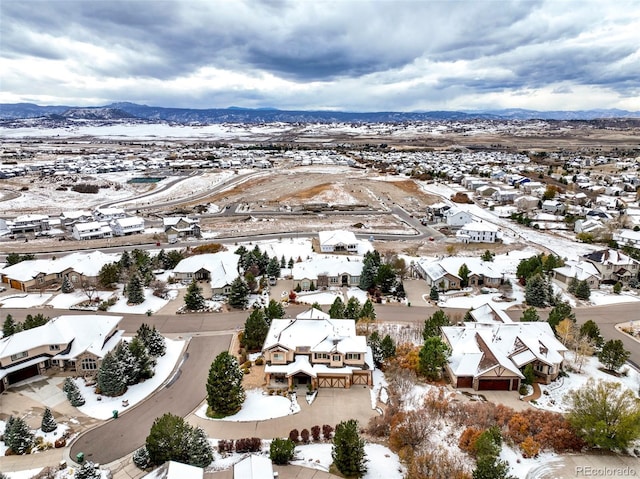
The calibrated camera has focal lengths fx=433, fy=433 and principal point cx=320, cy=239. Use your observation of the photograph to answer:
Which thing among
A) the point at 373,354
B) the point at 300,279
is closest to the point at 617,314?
the point at 373,354

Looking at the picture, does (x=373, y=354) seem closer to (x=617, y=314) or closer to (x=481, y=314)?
(x=481, y=314)

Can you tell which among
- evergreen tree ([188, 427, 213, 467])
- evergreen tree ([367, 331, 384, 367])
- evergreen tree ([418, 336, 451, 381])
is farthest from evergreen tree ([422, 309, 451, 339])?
evergreen tree ([188, 427, 213, 467])

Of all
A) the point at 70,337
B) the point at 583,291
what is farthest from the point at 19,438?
the point at 583,291

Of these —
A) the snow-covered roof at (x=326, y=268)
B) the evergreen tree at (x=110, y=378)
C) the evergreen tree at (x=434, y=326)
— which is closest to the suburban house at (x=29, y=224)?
the snow-covered roof at (x=326, y=268)

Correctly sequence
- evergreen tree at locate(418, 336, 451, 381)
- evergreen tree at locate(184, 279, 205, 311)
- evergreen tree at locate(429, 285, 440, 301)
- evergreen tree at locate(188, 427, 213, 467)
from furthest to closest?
evergreen tree at locate(429, 285, 440, 301) < evergreen tree at locate(184, 279, 205, 311) < evergreen tree at locate(418, 336, 451, 381) < evergreen tree at locate(188, 427, 213, 467)

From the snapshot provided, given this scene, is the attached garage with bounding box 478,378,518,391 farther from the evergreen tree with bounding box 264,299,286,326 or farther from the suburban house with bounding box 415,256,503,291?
the suburban house with bounding box 415,256,503,291

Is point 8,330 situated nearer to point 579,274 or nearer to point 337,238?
point 337,238

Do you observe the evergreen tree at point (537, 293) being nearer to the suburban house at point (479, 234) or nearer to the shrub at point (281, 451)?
the suburban house at point (479, 234)

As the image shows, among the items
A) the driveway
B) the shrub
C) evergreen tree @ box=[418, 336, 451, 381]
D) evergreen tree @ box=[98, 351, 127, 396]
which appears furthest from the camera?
evergreen tree @ box=[418, 336, 451, 381]
